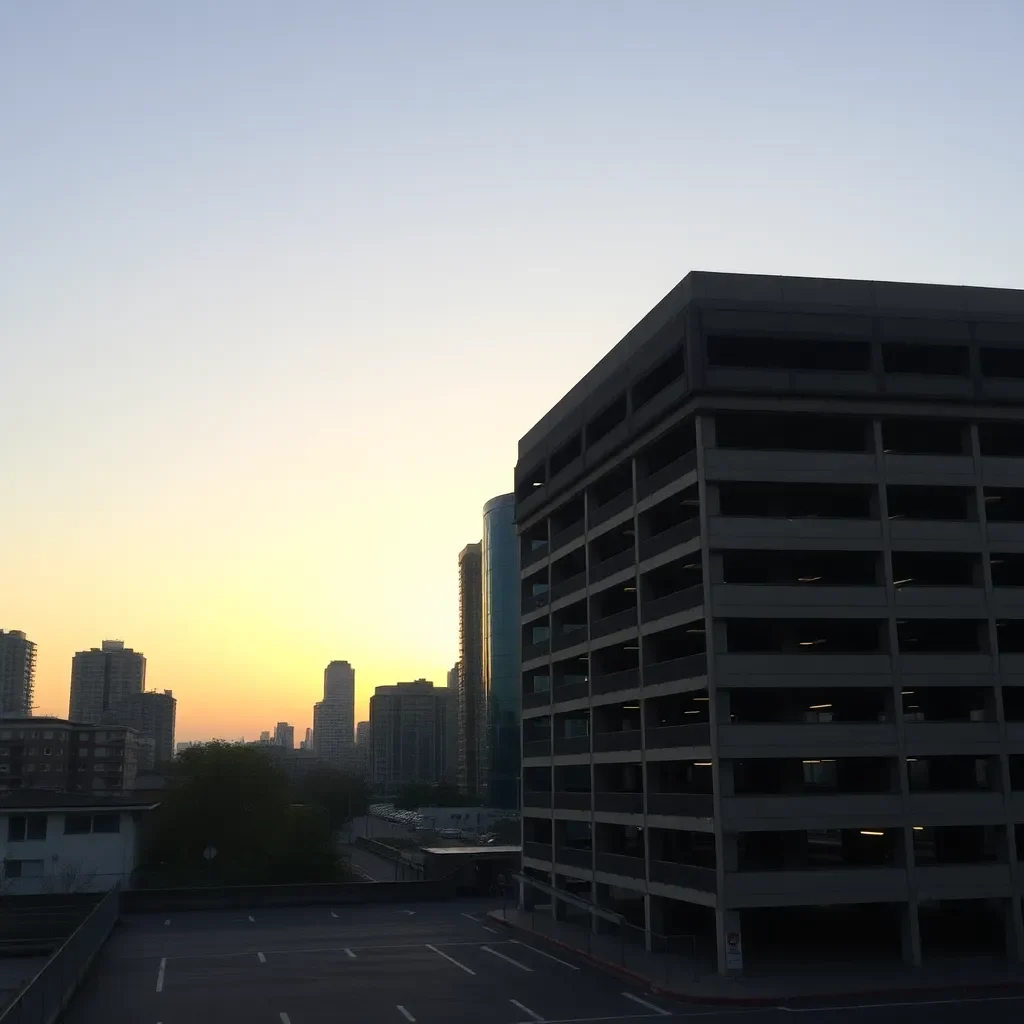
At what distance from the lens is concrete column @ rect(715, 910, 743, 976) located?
135ft

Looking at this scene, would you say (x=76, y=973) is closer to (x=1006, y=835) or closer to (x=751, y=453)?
(x=751, y=453)

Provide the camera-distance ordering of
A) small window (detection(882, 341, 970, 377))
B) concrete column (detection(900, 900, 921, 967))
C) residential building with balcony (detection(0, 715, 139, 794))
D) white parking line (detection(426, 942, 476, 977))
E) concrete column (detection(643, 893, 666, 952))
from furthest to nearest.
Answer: residential building with balcony (detection(0, 715, 139, 794))
small window (detection(882, 341, 970, 377))
concrete column (detection(643, 893, 666, 952))
white parking line (detection(426, 942, 476, 977))
concrete column (detection(900, 900, 921, 967))

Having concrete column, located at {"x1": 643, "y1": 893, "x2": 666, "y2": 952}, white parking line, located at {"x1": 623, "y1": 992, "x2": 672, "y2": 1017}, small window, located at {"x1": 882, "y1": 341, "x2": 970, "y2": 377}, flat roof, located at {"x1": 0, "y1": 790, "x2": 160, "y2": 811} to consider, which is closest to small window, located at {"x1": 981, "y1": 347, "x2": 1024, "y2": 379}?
small window, located at {"x1": 882, "y1": 341, "x2": 970, "y2": 377}

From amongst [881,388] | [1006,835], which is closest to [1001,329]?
[881,388]

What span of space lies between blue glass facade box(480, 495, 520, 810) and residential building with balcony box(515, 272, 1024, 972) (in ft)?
432

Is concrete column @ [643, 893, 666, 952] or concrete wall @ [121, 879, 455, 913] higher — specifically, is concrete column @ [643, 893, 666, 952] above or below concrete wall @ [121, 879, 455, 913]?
above

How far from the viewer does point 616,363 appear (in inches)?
2178

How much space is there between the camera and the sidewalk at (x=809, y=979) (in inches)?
1470

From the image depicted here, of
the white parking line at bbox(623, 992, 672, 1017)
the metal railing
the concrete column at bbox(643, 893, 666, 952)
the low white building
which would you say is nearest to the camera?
the metal railing

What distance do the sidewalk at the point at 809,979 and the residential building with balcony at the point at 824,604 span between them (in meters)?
1.51

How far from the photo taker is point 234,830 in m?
85.0

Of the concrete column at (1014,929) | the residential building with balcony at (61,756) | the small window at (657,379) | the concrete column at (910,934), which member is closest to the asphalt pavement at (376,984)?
the concrete column at (910,934)

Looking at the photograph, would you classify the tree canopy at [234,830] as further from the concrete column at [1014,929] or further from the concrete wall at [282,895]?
the concrete column at [1014,929]

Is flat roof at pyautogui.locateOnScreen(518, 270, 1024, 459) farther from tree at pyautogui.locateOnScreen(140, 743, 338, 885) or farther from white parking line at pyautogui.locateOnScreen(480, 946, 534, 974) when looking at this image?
tree at pyautogui.locateOnScreen(140, 743, 338, 885)
